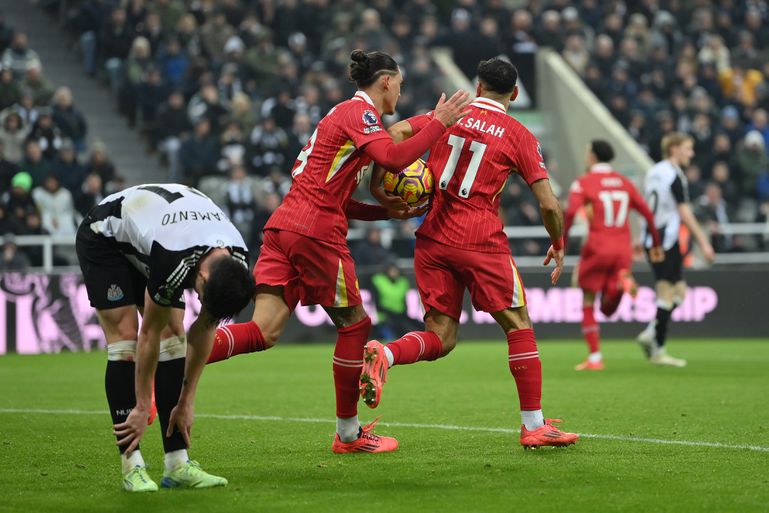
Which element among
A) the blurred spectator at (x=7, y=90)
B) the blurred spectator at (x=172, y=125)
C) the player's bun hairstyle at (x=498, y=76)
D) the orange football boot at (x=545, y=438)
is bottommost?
the orange football boot at (x=545, y=438)

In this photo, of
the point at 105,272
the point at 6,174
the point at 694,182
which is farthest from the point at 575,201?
the point at 694,182

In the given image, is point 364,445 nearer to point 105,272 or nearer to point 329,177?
point 329,177

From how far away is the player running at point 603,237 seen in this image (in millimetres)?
13797

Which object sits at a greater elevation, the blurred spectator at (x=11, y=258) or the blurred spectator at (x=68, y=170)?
the blurred spectator at (x=68, y=170)

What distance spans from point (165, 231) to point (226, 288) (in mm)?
503

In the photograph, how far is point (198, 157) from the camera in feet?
66.7

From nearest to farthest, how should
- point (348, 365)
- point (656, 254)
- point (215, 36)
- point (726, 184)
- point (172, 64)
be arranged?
point (348, 365) → point (656, 254) → point (172, 64) → point (215, 36) → point (726, 184)

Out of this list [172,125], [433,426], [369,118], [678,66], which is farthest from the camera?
[678,66]

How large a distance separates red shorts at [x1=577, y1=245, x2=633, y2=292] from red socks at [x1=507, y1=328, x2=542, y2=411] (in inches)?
255

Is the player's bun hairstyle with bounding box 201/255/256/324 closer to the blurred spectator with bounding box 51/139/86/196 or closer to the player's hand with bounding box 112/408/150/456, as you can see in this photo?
the player's hand with bounding box 112/408/150/456

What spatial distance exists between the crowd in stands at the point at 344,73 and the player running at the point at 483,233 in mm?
11624

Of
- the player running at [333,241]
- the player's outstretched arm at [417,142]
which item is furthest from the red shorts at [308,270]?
the player's outstretched arm at [417,142]

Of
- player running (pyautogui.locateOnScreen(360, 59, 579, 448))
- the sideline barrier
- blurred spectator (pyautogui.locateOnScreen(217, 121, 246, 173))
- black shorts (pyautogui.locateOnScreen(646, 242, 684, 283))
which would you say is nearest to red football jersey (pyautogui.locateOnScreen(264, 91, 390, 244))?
player running (pyautogui.locateOnScreen(360, 59, 579, 448))

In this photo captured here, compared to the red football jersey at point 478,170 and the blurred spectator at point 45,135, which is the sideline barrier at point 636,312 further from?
the red football jersey at point 478,170
